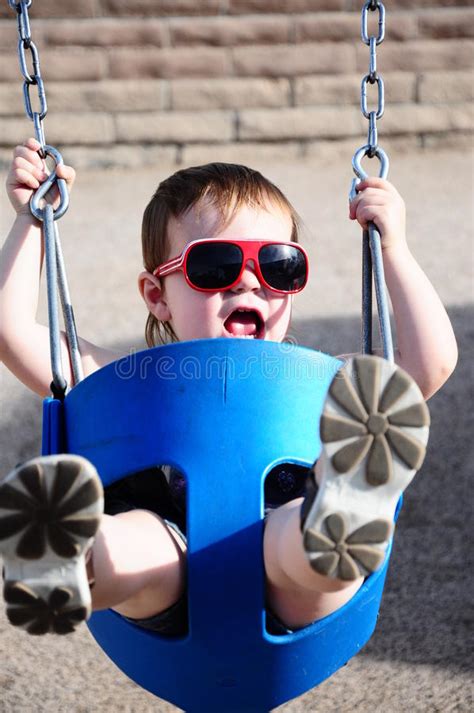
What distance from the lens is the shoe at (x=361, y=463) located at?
4.26 feet

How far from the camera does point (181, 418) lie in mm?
1514

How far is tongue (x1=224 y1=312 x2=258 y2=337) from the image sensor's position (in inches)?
73.5

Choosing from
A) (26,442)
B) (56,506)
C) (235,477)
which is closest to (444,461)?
(26,442)

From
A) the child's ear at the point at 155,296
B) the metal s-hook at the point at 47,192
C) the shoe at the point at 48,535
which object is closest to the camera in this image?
the shoe at the point at 48,535

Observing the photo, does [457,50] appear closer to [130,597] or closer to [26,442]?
[26,442]

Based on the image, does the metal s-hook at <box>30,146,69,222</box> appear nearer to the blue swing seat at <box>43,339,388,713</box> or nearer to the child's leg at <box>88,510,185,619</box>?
the blue swing seat at <box>43,339,388,713</box>

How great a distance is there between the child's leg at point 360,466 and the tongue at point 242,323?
55 centimetres

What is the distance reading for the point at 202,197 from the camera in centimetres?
198

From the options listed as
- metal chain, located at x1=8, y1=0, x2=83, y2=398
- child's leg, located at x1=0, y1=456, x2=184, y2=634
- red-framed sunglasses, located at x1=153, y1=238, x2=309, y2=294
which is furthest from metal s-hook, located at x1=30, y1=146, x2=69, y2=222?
child's leg, located at x1=0, y1=456, x2=184, y2=634

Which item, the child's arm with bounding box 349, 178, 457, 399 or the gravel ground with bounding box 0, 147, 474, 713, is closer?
the child's arm with bounding box 349, 178, 457, 399

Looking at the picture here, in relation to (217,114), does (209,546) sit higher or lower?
higher

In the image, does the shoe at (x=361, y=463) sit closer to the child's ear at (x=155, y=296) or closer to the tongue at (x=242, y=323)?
the tongue at (x=242, y=323)

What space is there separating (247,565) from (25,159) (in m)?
0.92

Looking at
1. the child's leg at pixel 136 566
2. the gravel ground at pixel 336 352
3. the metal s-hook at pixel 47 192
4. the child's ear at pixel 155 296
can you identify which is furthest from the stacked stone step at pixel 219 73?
the child's leg at pixel 136 566
